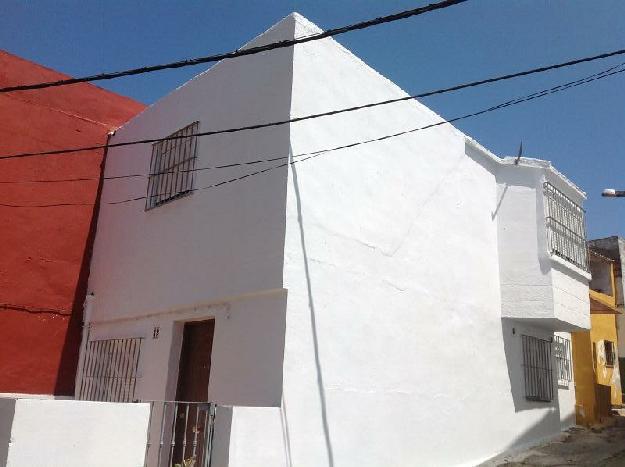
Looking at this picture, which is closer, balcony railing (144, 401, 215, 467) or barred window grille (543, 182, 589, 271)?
balcony railing (144, 401, 215, 467)

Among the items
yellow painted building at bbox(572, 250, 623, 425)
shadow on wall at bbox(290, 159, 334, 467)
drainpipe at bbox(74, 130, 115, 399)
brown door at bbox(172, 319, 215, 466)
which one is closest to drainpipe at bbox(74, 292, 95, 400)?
drainpipe at bbox(74, 130, 115, 399)

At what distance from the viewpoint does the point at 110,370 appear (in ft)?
26.8

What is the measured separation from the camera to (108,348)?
8.45 m

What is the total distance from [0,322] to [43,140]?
297 cm

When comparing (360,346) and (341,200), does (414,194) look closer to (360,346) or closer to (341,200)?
(341,200)

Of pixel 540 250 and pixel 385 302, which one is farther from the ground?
pixel 540 250

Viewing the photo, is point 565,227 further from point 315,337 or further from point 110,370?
point 110,370

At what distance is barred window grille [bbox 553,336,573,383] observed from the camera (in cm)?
1038

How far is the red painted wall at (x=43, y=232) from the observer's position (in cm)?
830

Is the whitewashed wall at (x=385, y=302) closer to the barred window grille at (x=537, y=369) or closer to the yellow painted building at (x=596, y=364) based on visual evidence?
the barred window grille at (x=537, y=369)

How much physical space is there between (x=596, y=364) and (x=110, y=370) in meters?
10.5

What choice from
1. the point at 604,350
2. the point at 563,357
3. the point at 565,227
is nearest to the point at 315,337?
the point at 565,227

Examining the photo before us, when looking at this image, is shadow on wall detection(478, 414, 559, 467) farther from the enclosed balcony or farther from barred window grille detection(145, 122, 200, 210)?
barred window grille detection(145, 122, 200, 210)

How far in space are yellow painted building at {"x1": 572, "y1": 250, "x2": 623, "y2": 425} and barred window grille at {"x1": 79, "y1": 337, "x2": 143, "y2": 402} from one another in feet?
27.4
